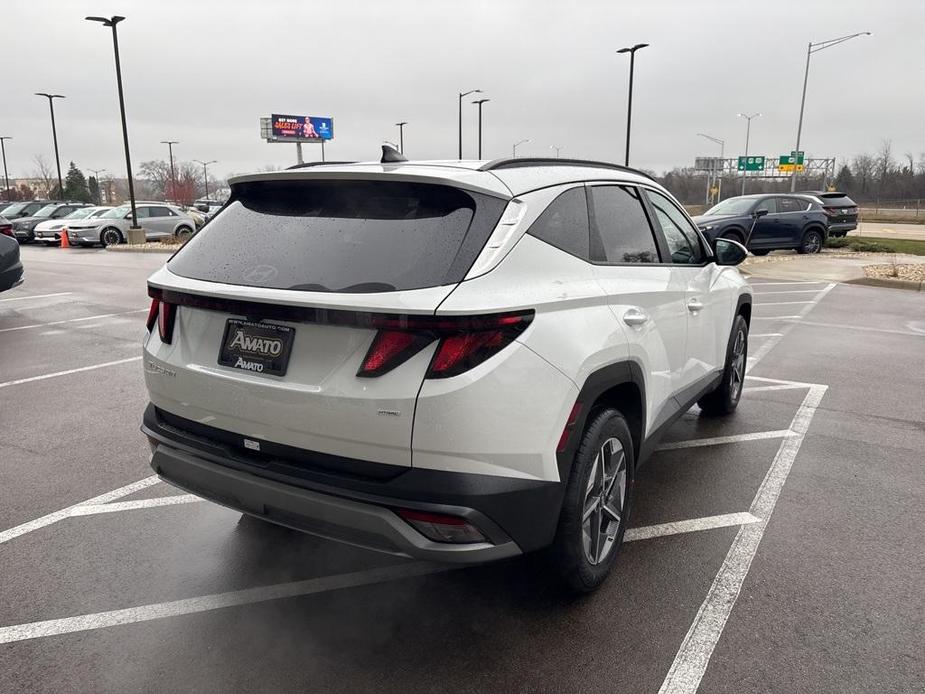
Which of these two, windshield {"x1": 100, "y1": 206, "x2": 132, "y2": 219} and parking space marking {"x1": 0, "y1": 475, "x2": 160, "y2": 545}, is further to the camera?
windshield {"x1": 100, "y1": 206, "x2": 132, "y2": 219}

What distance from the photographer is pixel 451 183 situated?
266 cm

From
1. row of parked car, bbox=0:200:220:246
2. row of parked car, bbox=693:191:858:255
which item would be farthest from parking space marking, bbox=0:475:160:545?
row of parked car, bbox=0:200:220:246

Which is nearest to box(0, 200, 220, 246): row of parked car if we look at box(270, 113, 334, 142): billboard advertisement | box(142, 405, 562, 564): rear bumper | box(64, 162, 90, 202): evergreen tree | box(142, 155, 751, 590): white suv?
box(142, 155, 751, 590): white suv

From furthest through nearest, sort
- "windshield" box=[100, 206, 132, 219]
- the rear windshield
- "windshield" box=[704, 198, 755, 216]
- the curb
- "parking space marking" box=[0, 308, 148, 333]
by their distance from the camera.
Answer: "windshield" box=[100, 206, 132, 219]
"windshield" box=[704, 198, 755, 216]
the curb
"parking space marking" box=[0, 308, 148, 333]
the rear windshield

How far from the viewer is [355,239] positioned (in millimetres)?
2658

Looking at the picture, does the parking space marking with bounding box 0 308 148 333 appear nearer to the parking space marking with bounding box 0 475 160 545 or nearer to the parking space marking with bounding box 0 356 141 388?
the parking space marking with bounding box 0 356 141 388

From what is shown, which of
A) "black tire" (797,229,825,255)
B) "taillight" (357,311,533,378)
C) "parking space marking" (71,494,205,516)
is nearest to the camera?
"taillight" (357,311,533,378)

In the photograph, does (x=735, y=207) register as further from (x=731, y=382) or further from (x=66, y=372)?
(x=66, y=372)

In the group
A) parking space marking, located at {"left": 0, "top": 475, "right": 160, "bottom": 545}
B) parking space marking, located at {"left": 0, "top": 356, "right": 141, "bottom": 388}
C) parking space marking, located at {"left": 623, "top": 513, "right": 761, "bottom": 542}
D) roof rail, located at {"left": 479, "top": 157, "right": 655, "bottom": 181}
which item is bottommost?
parking space marking, located at {"left": 0, "top": 356, "right": 141, "bottom": 388}

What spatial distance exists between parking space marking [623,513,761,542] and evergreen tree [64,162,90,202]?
85.7 m

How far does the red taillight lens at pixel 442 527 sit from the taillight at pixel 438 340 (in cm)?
48

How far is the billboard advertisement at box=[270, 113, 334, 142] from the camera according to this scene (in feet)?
200

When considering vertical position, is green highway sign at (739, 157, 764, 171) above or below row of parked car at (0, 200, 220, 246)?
above

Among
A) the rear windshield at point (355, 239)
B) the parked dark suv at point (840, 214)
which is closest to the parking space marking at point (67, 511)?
the rear windshield at point (355, 239)
